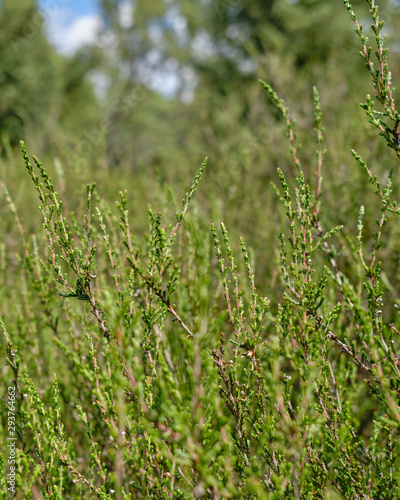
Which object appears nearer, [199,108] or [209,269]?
[209,269]

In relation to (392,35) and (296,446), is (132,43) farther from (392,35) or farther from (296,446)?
(296,446)

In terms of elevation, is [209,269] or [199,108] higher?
[199,108]

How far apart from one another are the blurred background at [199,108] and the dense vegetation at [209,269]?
7 centimetres

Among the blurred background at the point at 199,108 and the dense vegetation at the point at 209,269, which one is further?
the blurred background at the point at 199,108

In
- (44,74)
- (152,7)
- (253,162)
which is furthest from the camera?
(152,7)

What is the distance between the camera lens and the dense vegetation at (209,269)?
114 cm

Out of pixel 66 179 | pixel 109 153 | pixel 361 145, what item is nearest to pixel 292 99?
pixel 361 145

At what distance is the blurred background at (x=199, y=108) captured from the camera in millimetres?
4230

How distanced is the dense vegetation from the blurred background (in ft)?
0.23

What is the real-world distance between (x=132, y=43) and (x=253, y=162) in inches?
680

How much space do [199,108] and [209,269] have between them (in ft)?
27.6

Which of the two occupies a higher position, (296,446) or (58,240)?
(58,240)

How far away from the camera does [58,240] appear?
132 cm

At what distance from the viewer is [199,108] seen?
29.5 ft
